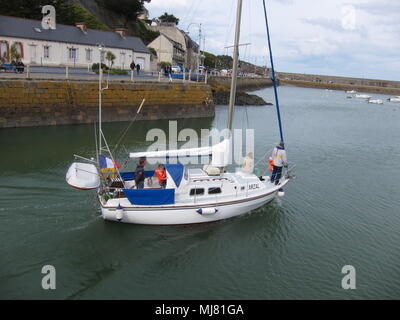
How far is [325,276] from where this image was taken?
11469 mm

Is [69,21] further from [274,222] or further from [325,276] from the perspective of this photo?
[325,276]

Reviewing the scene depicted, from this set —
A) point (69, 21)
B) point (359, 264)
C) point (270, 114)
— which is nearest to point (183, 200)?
point (359, 264)

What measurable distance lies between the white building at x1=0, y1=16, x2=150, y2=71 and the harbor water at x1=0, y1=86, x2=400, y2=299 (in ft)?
66.6

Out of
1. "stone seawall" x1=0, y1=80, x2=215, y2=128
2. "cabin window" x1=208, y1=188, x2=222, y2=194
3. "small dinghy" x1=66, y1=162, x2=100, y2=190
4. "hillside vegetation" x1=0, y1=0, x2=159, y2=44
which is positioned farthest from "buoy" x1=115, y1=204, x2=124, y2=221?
"hillside vegetation" x1=0, y1=0, x2=159, y2=44

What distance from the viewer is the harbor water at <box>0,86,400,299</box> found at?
10516mm

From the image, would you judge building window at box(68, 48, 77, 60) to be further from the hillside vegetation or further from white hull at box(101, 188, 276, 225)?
white hull at box(101, 188, 276, 225)

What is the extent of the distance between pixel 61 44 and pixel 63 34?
5.44ft

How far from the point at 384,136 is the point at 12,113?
34.0 meters

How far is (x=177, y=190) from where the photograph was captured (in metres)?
13.8

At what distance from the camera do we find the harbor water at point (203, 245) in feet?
34.5

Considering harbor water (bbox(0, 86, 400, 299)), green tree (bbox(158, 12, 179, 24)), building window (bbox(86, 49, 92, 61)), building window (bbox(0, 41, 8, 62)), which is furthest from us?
green tree (bbox(158, 12, 179, 24))

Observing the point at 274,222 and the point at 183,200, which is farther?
the point at 274,222

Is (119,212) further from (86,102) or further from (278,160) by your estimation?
(86,102)

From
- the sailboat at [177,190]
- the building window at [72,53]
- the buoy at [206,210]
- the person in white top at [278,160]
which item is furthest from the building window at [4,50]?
the buoy at [206,210]
